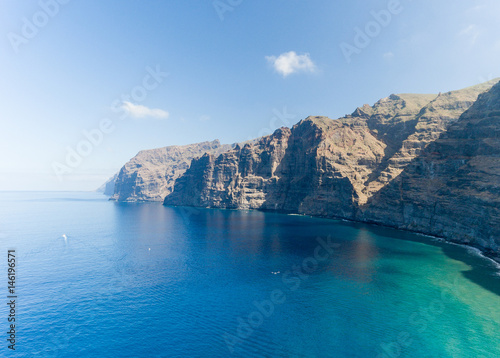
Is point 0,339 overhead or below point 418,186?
below

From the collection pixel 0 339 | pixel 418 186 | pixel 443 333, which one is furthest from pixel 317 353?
Result: pixel 418 186

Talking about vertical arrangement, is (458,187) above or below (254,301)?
above

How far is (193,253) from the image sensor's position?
3701 inches

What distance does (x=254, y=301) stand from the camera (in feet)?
178

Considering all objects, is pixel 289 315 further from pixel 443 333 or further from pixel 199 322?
pixel 443 333

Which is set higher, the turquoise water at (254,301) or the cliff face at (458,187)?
the cliff face at (458,187)

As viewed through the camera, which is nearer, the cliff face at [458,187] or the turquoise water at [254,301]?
the turquoise water at [254,301]

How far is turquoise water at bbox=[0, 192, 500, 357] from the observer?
129 feet

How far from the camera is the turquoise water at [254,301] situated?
39250mm

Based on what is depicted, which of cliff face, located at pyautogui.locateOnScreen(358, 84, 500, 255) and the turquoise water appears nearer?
the turquoise water

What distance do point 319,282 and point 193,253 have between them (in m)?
51.5

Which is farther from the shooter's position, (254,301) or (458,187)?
(458,187)

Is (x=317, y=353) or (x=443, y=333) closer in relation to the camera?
(x=317, y=353)

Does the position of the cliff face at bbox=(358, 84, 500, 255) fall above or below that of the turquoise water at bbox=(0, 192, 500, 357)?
above
